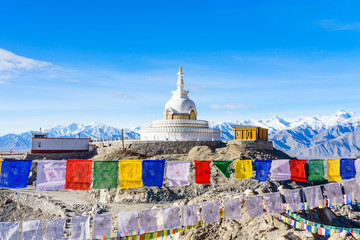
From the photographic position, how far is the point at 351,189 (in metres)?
21.8

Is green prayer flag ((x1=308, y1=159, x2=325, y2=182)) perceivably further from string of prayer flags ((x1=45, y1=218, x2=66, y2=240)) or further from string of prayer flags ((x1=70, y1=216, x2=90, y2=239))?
string of prayer flags ((x1=45, y1=218, x2=66, y2=240))

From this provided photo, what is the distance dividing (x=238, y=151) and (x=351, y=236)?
27268mm

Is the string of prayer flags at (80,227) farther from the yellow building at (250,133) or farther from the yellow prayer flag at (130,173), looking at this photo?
the yellow building at (250,133)

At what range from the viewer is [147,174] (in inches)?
862

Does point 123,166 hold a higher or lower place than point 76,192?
higher

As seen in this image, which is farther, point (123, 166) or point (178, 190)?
point (178, 190)

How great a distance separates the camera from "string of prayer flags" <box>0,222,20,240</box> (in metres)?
15.4

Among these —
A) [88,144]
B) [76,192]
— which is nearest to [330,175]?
[76,192]

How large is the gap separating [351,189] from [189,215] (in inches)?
450

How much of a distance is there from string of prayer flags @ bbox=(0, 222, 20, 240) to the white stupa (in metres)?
34.4

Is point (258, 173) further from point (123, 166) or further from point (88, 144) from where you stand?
point (88, 144)

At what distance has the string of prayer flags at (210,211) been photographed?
17.9m

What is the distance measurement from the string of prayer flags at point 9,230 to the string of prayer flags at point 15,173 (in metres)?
6.30

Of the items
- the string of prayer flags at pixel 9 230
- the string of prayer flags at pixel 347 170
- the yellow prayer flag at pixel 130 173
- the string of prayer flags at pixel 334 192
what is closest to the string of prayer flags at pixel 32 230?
the string of prayer flags at pixel 9 230
